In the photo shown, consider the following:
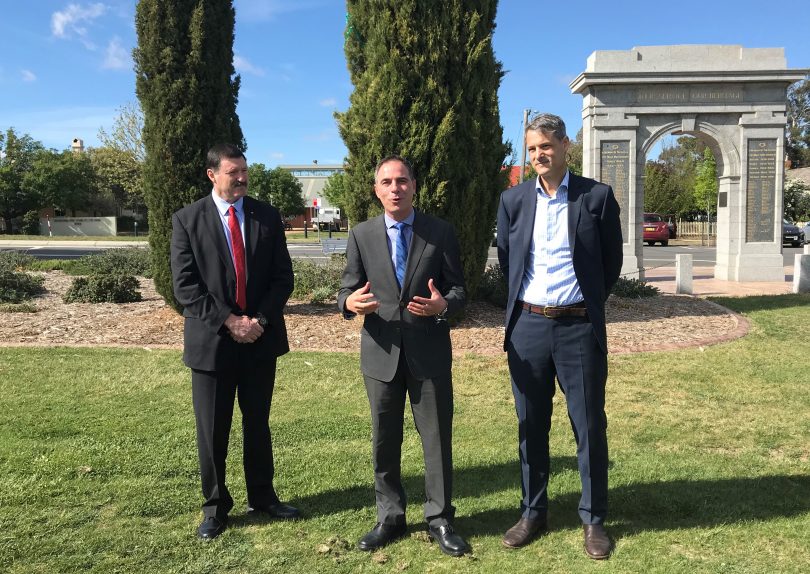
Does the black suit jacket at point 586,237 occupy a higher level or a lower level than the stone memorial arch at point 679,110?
lower

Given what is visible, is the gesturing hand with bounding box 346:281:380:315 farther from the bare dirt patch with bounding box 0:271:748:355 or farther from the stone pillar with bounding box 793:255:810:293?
the stone pillar with bounding box 793:255:810:293

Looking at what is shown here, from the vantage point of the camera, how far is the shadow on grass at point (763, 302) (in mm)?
11258

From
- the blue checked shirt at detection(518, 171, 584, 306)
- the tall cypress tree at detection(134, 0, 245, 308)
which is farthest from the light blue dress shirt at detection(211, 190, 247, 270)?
the tall cypress tree at detection(134, 0, 245, 308)

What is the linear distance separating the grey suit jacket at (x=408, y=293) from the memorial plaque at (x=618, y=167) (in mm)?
12882

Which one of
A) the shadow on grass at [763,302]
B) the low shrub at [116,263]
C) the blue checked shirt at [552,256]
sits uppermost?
the blue checked shirt at [552,256]

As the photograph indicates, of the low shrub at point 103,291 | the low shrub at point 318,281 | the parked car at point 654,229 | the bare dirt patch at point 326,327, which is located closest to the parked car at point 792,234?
the parked car at point 654,229

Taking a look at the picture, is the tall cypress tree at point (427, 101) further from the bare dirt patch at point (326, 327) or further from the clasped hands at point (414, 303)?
the clasped hands at point (414, 303)

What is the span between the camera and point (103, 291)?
37.3ft

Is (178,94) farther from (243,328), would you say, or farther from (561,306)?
(561,306)

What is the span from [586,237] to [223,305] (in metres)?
1.98

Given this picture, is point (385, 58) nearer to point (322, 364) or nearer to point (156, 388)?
point (322, 364)

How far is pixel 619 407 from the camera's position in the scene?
5758 mm

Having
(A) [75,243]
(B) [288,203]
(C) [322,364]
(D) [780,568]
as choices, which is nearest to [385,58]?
(C) [322,364]

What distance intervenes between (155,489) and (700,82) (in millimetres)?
15512
